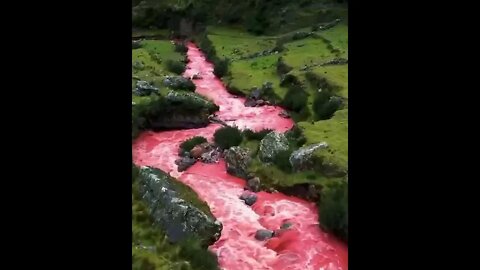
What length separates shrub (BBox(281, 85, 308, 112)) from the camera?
66.7 feet

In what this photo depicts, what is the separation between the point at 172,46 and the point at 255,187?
23.6m

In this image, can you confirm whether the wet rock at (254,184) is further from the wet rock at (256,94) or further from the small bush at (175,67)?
the small bush at (175,67)

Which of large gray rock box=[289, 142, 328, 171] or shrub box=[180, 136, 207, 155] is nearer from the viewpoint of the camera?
large gray rock box=[289, 142, 328, 171]

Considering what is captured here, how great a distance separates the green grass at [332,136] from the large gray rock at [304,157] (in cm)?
21

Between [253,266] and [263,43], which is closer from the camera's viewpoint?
[253,266]

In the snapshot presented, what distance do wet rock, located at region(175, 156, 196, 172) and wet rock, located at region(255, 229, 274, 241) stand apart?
4.49 m

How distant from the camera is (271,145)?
16.1m

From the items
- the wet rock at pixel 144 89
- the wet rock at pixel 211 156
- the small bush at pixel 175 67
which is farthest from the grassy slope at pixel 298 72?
the wet rock at pixel 144 89

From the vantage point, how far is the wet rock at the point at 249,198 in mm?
13908

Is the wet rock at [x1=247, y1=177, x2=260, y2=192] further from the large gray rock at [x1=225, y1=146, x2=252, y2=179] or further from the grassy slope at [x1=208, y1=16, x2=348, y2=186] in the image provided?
the large gray rock at [x1=225, y1=146, x2=252, y2=179]

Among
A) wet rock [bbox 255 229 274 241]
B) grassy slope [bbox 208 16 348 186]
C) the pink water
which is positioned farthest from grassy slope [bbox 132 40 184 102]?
wet rock [bbox 255 229 274 241]
